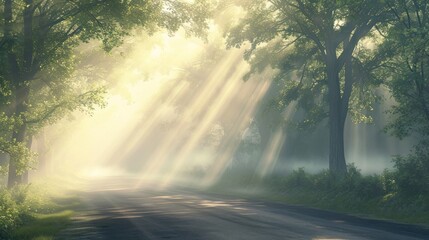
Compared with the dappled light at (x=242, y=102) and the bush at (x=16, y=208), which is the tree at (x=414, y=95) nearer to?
the dappled light at (x=242, y=102)

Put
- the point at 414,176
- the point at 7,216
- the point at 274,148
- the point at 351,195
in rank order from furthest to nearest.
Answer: the point at 274,148, the point at 351,195, the point at 414,176, the point at 7,216

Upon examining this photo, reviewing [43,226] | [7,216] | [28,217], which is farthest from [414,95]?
[7,216]

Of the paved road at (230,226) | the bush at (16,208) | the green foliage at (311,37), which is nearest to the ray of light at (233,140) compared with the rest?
the green foliage at (311,37)

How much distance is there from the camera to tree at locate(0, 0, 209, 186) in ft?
78.5

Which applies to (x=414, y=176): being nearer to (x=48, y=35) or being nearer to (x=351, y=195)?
(x=351, y=195)

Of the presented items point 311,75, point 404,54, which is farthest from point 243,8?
point 404,54

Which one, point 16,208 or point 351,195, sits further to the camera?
point 351,195

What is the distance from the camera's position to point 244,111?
181 ft

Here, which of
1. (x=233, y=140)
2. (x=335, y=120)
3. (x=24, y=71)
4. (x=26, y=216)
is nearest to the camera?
(x=26, y=216)

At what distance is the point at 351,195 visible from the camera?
27.5 m

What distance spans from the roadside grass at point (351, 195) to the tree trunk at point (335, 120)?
180 cm

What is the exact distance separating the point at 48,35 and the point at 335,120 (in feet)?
57.6

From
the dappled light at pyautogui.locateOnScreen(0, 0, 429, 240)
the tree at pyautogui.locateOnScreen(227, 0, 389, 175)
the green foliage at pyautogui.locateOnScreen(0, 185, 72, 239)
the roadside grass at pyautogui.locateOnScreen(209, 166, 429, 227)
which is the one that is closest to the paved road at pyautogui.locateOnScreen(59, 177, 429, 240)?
the dappled light at pyautogui.locateOnScreen(0, 0, 429, 240)

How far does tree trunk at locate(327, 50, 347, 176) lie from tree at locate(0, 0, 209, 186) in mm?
11503
